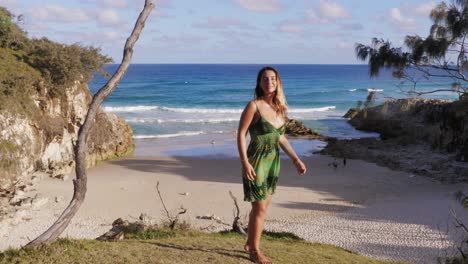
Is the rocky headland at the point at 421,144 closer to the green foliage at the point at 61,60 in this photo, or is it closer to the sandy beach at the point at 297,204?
the sandy beach at the point at 297,204

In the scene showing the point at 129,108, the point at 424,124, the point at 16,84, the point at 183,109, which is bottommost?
the point at 183,109

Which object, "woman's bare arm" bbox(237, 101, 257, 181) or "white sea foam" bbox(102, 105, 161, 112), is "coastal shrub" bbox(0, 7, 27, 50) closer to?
"woman's bare arm" bbox(237, 101, 257, 181)

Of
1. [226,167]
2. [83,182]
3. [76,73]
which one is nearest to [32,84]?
[76,73]

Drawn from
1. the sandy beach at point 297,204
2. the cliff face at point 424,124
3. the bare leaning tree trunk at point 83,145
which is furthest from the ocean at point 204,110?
the bare leaning tree trunk at point 83,145

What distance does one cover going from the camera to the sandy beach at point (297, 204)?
38.3 ft

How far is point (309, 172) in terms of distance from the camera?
20.3m

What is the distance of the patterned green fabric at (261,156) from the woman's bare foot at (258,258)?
708 millimetres

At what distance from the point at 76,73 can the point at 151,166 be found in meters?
4.62

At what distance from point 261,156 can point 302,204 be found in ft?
33.8

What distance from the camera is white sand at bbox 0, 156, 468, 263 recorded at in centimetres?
1166

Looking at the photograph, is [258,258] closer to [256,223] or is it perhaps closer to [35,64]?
[256,223]

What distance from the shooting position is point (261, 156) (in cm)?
534

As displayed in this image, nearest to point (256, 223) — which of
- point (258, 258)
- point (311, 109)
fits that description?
point (258, 258)

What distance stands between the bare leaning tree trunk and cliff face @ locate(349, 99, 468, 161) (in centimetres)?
1307
